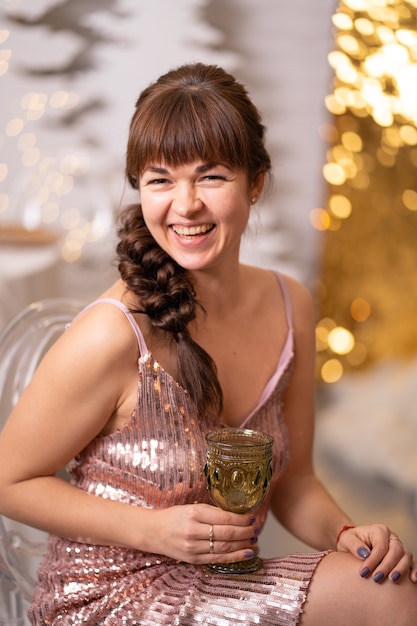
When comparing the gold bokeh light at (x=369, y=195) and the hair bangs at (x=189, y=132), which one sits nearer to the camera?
the hair bangs at (x=189, y=132)

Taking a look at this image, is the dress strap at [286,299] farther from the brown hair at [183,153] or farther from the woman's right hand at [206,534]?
the woman's right hand at [206,534]

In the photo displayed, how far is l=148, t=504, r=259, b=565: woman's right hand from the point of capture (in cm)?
136

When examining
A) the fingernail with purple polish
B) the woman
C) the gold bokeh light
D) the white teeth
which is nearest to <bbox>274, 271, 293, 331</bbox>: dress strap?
the woman

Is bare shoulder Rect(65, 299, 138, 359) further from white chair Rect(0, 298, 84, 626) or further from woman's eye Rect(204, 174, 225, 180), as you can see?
white chair Rect(0, 298, 84, 626)

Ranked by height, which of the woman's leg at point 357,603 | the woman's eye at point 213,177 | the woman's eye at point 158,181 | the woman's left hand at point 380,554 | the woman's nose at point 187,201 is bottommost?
the woman's leg at point 357,603

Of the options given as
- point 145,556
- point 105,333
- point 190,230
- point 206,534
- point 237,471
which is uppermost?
point 190,230

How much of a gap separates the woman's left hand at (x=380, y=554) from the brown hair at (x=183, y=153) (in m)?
0.33

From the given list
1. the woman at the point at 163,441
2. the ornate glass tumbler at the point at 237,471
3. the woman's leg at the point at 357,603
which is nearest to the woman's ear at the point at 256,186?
the woman at the point at 163,441

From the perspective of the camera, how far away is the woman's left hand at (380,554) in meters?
1.40

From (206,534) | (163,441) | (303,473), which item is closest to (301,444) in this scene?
(303,473)

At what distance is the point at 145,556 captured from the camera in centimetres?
153

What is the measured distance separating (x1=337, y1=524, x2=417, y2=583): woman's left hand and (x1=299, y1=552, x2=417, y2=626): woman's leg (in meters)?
0.01

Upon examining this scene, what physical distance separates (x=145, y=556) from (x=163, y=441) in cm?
20

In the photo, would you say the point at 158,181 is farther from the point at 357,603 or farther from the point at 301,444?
the point at 357,603
